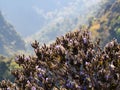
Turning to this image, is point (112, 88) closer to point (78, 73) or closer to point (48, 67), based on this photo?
point (78, 73)

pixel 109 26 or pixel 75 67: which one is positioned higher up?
pixel 109 26

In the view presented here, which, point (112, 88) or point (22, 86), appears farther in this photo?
point (22, 86)

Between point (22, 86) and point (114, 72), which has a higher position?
point (22, 86)

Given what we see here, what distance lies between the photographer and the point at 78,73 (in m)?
8.53

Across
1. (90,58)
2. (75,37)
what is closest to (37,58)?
(75,37)

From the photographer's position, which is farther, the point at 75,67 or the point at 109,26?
the point at 109,26

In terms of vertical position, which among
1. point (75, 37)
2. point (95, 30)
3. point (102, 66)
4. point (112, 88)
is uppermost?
point (95, 30)

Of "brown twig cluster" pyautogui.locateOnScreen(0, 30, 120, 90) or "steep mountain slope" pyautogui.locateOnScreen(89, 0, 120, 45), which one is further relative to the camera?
"steep mountain slope" pyautogui.locateOnScreen(89, 0, 120, 45)

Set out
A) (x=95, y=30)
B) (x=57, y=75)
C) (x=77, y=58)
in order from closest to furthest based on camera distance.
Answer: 1. (x=77, y=58)
2. (x=57, y=75)
3. (x=95, y=30)

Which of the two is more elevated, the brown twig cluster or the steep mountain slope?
the steep mountain slope

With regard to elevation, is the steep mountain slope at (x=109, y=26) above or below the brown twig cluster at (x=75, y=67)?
above

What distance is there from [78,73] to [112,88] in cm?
93

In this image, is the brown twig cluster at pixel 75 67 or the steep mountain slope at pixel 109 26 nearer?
the brown twig cluster at pixel 75 67

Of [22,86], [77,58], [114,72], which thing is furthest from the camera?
[22,86]
